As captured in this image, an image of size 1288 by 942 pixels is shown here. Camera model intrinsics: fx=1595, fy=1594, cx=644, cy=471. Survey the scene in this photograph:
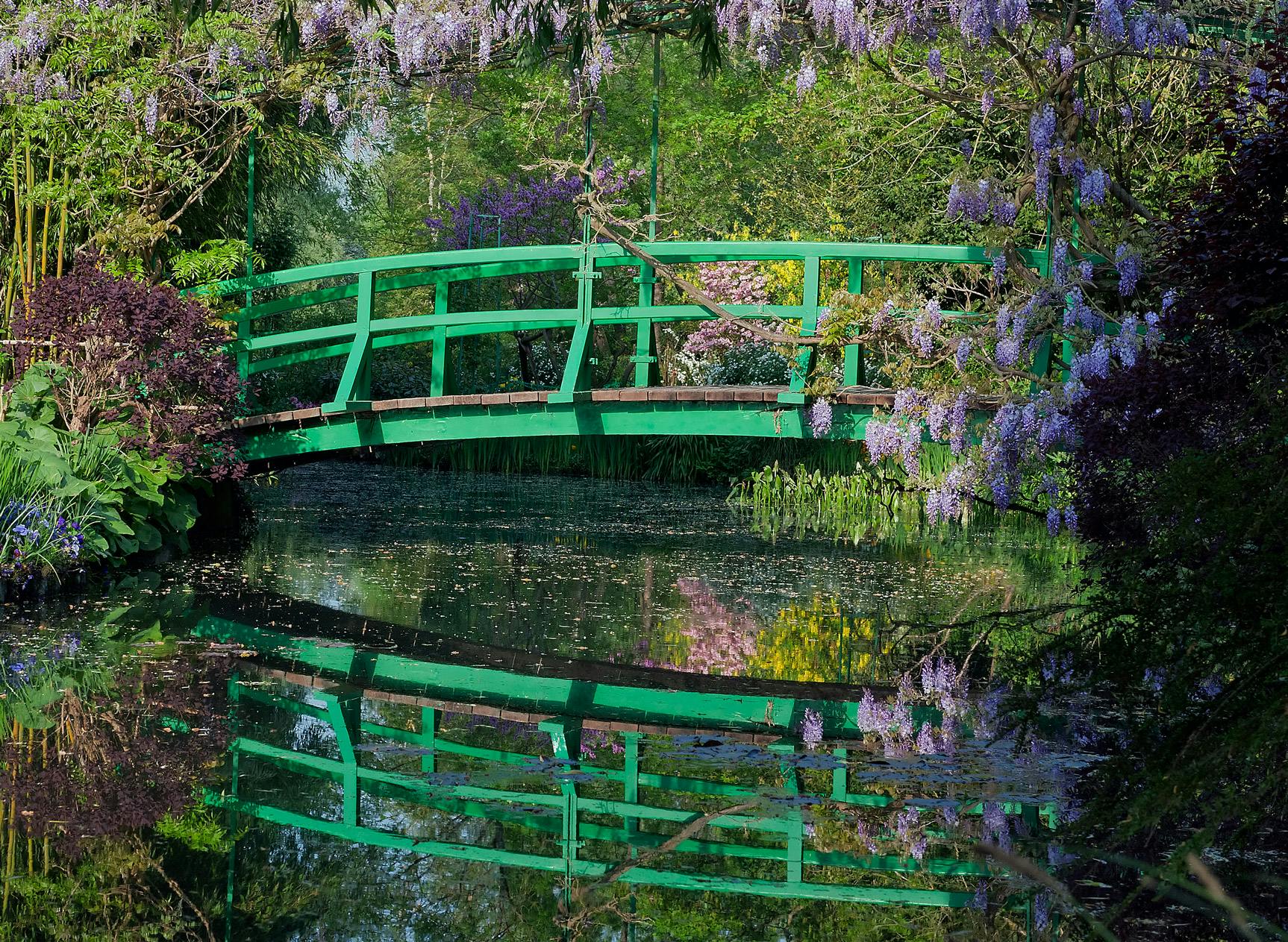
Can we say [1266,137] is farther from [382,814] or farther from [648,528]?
[648,528]

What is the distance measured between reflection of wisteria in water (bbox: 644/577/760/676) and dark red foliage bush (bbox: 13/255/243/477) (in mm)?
2745

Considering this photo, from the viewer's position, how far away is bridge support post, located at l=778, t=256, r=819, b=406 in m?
7.83

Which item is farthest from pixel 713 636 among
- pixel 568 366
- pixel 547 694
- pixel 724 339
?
pixel 724 339

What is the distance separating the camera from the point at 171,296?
808 cm

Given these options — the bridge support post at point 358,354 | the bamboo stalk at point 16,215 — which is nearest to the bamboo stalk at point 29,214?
the bamboo stalk at point 16,215

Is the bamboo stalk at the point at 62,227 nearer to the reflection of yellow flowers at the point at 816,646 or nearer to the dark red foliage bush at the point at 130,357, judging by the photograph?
the dark red foliage bush at the point at 130,357

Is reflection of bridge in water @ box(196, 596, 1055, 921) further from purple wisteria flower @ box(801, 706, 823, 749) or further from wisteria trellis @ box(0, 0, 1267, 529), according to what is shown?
wisteria trellis @ box(0, 0, 1267, 529)

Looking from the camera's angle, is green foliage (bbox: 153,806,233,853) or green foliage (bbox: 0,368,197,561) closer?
green foliage (bbox: 153,806,233,853)

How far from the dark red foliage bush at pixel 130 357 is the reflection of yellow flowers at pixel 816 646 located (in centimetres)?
334

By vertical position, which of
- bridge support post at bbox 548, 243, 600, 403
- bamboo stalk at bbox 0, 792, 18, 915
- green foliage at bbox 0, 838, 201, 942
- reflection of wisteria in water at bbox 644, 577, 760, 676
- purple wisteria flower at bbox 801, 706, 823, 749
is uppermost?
bridge support post at bbox 548, 243, 600, 403

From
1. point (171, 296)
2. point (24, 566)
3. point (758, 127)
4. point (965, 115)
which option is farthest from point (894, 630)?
point (758, 127)

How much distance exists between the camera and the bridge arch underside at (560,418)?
25.9 ft

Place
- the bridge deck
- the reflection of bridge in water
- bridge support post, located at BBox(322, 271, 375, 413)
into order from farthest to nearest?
bridge support post, located at BBox(322, 271, 375, 413), the bridge deck, the reflection of bridge in water

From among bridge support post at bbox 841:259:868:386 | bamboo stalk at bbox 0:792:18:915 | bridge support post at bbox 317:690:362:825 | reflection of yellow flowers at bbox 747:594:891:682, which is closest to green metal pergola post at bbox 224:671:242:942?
bridge support post at bbox 317:690:362:825
